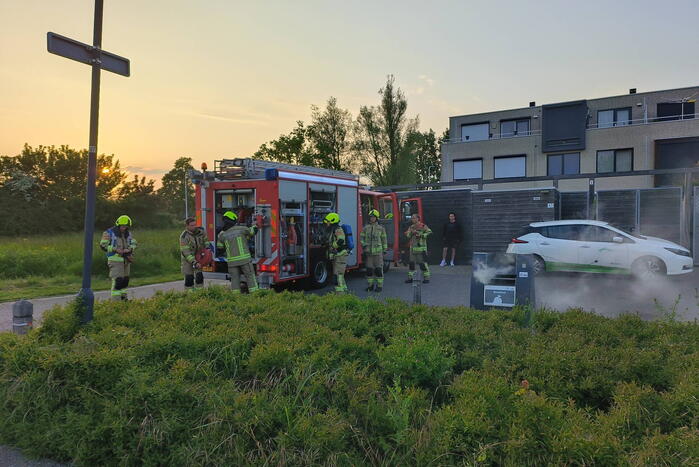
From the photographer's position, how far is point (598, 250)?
12.0 metres

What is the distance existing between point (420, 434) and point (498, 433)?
1.43 ft

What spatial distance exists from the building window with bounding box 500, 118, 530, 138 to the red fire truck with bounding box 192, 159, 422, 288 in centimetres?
2271

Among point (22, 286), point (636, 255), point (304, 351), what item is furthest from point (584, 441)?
point (22, 286)

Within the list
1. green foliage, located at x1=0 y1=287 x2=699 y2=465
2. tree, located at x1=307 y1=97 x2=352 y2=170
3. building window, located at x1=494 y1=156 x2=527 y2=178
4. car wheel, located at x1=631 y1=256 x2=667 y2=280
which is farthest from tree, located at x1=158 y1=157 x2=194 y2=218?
green foliage, located at x1=0 y1=287 x2=699 y2=465

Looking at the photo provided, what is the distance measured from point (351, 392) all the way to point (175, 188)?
8030 cm

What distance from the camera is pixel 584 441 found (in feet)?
7.94

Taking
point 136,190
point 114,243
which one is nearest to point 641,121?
point 114,243

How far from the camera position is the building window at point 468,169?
101 ft

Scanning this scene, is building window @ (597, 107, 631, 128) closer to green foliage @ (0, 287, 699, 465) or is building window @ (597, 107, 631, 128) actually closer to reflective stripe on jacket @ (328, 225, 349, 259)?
reflective stripe on jacket @ (328, 225, 349, 259)

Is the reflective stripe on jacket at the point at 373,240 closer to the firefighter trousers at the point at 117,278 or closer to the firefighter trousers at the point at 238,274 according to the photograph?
the firefighter trousers at the point at 238,274

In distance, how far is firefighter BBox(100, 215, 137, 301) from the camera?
8086 mm

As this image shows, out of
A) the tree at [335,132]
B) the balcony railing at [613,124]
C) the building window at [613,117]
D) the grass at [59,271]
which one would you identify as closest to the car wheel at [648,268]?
the grass at [59,271]

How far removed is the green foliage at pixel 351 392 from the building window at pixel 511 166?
2622 cm

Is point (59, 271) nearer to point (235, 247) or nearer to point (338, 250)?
point (235, 247)
